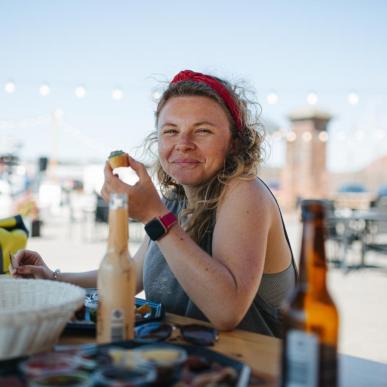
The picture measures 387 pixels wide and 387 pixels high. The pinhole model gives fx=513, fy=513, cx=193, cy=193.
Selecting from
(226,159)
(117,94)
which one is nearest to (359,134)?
(117,94)

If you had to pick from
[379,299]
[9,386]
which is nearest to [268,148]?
[9,386]

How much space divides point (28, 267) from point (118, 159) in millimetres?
547

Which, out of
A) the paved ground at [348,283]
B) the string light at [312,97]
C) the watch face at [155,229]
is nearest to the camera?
the watch face at [155,229]

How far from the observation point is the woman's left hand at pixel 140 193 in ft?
4.49

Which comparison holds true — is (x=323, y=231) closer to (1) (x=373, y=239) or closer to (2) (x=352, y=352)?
(2) (x=352, y=352)

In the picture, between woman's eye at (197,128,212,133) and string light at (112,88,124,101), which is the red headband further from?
string light at (112,88,124,101)

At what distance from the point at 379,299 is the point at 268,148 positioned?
3.79 m

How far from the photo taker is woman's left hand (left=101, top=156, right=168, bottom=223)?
1368mm

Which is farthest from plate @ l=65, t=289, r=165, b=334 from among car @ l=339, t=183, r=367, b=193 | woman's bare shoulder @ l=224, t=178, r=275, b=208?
car @ l=339, t=183, r=367, b=193

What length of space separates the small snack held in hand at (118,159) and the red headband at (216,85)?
0.59 metres

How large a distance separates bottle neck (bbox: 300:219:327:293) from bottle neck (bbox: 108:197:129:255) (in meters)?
0.36

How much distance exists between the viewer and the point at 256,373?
3.15 feet

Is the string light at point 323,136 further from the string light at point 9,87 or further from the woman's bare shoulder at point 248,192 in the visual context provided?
the woman's bare shoulder at point 248,192

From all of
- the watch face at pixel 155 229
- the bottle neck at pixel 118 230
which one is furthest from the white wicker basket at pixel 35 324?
the watch face at pixel 155 229
